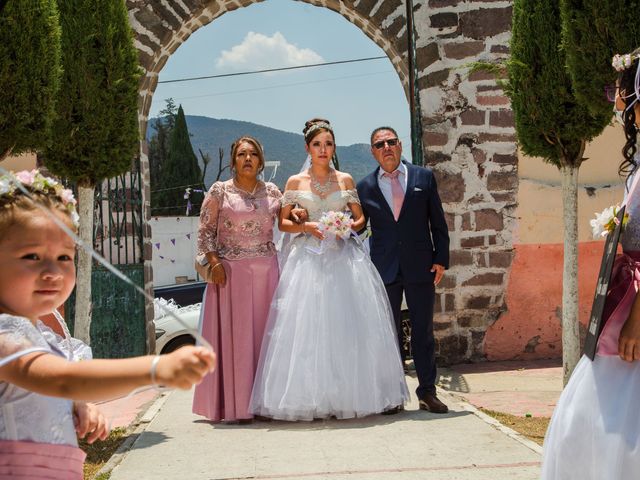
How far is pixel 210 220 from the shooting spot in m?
6.21

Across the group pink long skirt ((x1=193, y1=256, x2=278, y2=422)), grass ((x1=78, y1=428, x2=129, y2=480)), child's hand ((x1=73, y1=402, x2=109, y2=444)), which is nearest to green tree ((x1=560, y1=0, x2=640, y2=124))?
pink long skirt ((x1=193, y1=256, x2=278, y2=422))

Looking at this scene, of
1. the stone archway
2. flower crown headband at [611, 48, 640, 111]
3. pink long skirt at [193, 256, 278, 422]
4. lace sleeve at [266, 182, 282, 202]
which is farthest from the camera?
the stone archway

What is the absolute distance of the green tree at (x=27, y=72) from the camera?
4492 mm

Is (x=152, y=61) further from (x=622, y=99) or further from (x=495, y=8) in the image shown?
→ (x=622, y=99)

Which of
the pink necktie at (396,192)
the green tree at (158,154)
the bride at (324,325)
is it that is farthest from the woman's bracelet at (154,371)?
the green tree at (158,154)

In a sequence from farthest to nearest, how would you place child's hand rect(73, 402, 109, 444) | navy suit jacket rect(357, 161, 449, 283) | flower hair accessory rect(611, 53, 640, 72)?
navy suit jacket rect(357, 161, 449, 283) → flower hair accessory rect(611, 53, 640, 72) → child's hand rect(73, 402, 109, 444)

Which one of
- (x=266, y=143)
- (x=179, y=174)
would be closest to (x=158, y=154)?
(x=179, y=174)

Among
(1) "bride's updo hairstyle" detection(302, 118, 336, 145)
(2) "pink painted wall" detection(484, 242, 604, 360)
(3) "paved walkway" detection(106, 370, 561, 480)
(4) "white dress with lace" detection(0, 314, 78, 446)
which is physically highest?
(1) "bride's updo hairstyle" detection(302, 118, 336, 145)

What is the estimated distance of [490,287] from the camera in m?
8.55

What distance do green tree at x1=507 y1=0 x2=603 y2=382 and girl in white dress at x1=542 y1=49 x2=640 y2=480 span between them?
313 centimetres

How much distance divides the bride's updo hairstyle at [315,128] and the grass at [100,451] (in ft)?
8.06

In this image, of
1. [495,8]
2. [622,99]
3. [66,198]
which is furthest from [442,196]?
[66,198]

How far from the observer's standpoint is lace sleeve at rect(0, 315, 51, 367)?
6.01 feet

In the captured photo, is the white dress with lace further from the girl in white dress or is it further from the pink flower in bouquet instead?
the girl in white dress
